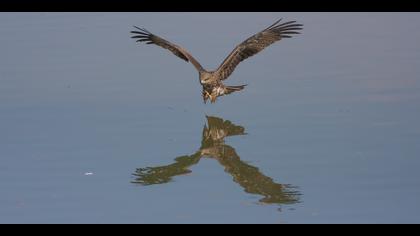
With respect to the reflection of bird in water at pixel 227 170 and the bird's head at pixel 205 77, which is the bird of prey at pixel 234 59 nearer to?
the bird's head at pixel 205 77

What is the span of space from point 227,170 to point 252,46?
2.82 m

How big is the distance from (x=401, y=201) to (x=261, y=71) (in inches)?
196

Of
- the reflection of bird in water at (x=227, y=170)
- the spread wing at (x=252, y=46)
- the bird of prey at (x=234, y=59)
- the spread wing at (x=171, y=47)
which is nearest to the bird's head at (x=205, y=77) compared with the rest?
the bird of prey at (x=234, y=59)

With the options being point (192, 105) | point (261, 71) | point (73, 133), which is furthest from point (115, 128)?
point (261, 71)

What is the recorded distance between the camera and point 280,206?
305 inches

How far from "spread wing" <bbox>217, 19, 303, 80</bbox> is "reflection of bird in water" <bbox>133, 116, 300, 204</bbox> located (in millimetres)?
1276

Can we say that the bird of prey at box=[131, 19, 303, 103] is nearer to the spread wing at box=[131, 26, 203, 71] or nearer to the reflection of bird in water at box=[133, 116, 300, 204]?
the spread wing at box=[131, 26, 203, 71]

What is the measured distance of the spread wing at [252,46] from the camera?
37.2ft

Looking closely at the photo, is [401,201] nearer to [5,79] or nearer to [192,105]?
[192,105]

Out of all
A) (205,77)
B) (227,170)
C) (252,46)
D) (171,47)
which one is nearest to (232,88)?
(205,77)

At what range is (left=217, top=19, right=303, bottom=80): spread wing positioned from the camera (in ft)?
37.2

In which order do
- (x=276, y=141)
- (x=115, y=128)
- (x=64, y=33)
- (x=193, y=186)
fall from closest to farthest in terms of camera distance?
1. (x=193, y=186)
2. (x=276, y=141)
3. (x=115, y=128)
4. (x=64, y=33)

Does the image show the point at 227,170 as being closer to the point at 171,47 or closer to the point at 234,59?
the point at 234,59

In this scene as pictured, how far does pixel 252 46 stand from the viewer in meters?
11.4
